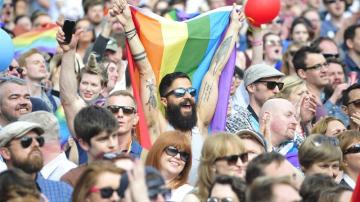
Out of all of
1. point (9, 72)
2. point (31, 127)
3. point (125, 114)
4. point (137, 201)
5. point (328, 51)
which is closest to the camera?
point (137, 201)

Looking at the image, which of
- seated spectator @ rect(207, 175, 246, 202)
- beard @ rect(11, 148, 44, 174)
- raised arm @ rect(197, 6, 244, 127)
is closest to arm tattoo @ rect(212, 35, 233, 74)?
raised arm @ rect(197, 6, 244, 127)

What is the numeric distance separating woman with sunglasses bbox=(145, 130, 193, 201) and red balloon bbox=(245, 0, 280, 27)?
362 centimetres

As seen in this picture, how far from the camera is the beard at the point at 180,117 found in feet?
37.3

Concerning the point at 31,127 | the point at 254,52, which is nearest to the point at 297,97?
the point at 254,52

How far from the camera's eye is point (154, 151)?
10.3 metres

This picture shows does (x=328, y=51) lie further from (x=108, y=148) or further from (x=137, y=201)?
(x=137, y=201)

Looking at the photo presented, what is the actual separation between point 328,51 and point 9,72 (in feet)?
14.0

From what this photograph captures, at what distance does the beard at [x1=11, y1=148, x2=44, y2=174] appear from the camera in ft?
31.3

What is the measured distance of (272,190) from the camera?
7.98 metres

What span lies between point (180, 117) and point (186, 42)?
1617 millimetres

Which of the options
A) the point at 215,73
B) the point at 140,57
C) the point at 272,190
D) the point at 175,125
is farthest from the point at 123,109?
the point at 272,190

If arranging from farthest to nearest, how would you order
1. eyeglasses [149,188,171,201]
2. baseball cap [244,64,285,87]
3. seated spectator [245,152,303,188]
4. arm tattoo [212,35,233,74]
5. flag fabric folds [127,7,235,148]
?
1. baseball cap [244,64,285,87]
2. arm tattoo [212,35,233,74]
3. flag fabric folds [127,7,235,148]
4. seated spectator [245,152,303,188]
5. eyeglasses [149,188,171,201]

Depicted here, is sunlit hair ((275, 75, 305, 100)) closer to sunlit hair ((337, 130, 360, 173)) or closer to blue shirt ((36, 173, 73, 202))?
sunlit hair ((337, 130, 360, 173))

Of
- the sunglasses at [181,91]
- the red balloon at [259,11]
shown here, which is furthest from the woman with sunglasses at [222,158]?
the red balloon at [259,11]
